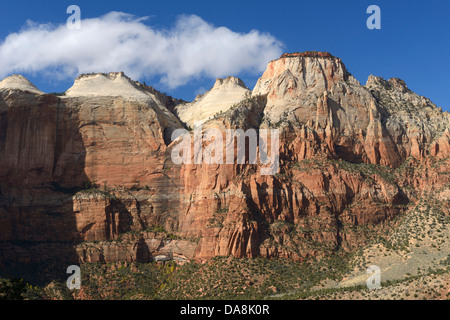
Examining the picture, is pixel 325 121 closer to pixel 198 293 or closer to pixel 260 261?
pixel 260 261

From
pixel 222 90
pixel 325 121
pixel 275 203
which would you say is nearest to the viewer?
pixel 275 203

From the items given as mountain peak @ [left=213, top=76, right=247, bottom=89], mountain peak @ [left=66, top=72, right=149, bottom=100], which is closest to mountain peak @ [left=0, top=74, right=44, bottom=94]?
mountain peak @ [left=66, top=72, right=149, bottom=100]

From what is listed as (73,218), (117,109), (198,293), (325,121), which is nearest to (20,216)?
(73,218)

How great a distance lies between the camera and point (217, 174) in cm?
11281

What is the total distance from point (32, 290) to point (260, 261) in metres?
35.5

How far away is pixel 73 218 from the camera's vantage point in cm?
11656

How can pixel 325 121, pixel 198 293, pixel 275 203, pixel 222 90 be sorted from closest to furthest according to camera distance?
pixel 198 293 < pixel 275 203 < pixel 325 121 < pixel 222 90

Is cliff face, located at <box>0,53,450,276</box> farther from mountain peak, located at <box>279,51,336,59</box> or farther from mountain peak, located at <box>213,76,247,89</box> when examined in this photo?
mountain peak, located at <box>213,76,247,89</box>

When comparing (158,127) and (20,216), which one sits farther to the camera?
(158,127)

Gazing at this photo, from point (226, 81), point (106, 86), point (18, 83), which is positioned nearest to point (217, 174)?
point (106, 86)

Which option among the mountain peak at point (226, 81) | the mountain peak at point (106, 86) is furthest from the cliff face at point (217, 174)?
the mountain peak at point (226, 81)

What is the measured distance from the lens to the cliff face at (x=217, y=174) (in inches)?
4310

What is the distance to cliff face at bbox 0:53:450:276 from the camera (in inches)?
4310

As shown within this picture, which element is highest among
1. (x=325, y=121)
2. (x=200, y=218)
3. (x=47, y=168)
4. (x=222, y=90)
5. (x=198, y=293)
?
(x=222, y=90)
